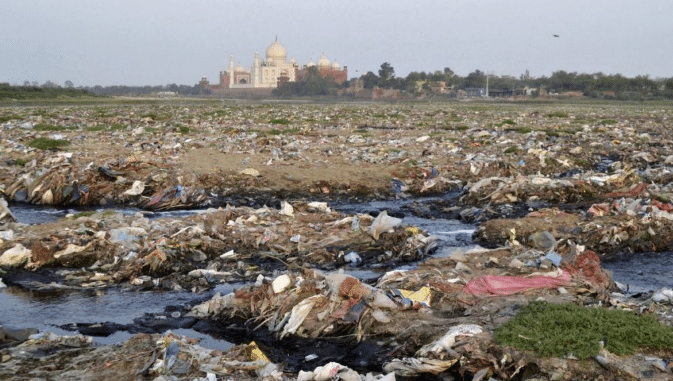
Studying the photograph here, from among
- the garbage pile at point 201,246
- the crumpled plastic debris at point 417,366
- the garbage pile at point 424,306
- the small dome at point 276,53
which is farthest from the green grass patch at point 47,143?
the small dome at point 276,53

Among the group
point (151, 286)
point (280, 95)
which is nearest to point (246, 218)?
point (151, 286)

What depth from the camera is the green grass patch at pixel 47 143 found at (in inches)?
660

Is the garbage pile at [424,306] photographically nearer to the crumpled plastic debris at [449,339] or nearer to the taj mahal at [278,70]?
the crumpled plastic debris at [449,339]

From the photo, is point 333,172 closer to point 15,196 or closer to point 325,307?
point 15,196

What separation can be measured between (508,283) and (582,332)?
55.0 inches

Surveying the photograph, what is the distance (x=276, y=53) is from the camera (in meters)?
123

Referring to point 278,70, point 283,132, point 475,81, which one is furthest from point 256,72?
point 283,132

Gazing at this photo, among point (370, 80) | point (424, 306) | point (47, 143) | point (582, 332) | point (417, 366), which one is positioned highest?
point (370, 80)

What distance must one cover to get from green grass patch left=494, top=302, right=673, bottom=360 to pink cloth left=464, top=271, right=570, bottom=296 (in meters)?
0.75

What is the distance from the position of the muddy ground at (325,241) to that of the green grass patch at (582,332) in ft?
0.29

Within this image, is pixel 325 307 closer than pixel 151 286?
Yes

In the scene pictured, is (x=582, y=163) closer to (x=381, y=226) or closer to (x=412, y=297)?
(x=381, y=226)

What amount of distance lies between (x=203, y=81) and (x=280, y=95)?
47.2 m

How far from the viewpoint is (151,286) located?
760 cm
